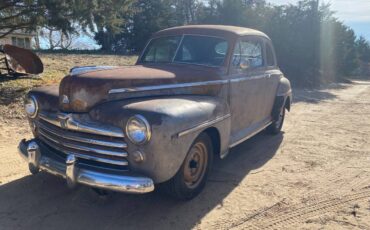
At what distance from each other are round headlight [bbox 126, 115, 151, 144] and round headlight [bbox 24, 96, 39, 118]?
1.44 m

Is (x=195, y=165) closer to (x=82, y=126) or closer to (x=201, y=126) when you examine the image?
(x=201, y=126)

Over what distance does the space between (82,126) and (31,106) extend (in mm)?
1065

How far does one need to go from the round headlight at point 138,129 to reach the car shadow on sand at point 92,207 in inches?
35.4

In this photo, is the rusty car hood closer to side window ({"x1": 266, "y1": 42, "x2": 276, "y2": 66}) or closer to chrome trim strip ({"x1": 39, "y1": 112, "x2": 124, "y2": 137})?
chrome trim strip ({"x1": 39, "y1": 112, "x2": 124, "y2": 137})

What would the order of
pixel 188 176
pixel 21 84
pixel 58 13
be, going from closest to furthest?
pixel 188 176 → pixel 58 13 → pixel 21 84

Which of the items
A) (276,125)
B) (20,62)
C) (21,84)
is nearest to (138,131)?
(276,125)

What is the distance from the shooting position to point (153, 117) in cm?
326


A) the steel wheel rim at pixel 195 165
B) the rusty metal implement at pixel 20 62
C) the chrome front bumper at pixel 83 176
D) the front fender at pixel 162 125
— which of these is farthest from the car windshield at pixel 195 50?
the rusty metal implement at pixel 20 62

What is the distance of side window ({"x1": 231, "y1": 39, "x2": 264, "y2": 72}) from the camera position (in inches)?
197

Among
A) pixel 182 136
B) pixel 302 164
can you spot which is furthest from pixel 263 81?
pixel 182 136

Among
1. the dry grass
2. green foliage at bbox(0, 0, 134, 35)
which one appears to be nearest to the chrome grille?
the dry grass

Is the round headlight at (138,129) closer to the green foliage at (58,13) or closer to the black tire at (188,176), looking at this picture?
the black tire at (188,176)

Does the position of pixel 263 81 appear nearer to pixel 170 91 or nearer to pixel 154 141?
pixel 170 91

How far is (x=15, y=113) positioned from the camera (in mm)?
7262
